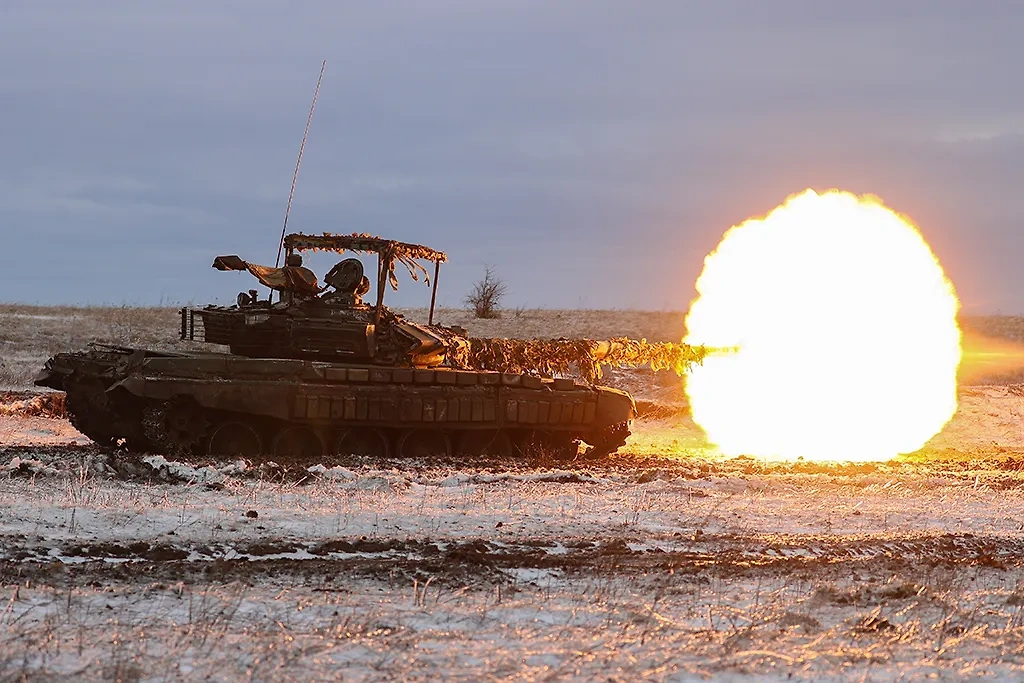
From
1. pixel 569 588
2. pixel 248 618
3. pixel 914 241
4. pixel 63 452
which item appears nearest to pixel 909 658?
pixel 569 588

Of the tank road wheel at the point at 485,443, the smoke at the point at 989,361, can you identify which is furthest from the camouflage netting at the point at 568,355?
the smoke at the point at 989,361

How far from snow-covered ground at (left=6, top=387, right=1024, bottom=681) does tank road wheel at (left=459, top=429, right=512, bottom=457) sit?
88.6 inches

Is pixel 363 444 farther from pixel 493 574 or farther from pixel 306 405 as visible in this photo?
pixel 493 574

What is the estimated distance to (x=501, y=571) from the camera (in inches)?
416

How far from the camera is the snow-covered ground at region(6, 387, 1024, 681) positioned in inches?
312

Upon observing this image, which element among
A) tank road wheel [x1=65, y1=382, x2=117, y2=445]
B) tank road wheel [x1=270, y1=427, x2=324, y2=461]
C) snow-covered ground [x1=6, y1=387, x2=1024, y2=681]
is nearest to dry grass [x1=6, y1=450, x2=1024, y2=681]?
snow-covered ground [x1=6, y1=387, x2=1024, y2=681]

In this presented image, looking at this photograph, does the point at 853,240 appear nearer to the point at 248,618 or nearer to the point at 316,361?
the point at 316,361

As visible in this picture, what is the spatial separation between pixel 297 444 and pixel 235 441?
0.92 metres

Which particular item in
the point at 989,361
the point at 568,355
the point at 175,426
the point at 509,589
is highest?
the point at 989,361

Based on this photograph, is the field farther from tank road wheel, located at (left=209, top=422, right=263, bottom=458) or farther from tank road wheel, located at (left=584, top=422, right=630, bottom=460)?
tank road wheel, located at (left=584, top=422, right=630, bottom=460)

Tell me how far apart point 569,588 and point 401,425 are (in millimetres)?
9227

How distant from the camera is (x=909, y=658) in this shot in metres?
8.38

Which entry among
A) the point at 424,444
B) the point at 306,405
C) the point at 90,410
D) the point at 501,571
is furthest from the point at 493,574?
the point at 90,410

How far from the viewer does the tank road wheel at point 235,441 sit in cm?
1841
